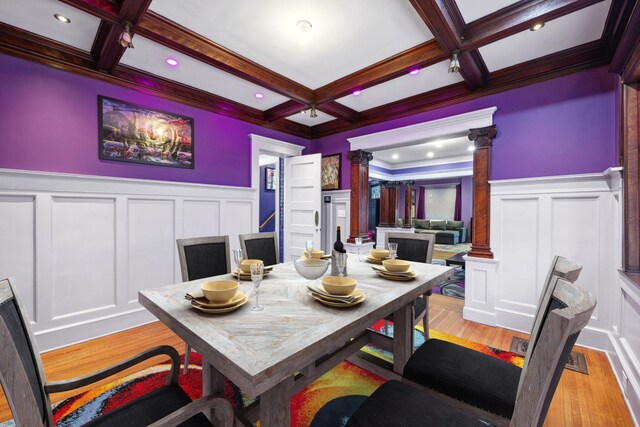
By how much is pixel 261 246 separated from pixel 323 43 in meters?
1.82

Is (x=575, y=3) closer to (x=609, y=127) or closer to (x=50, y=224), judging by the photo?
(x=609, y=127)

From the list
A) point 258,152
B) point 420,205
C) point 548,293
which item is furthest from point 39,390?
point 420,205

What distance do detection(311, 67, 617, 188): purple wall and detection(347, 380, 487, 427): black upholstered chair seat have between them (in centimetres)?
259

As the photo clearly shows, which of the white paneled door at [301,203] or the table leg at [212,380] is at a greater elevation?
the white paneled door at [301,203]

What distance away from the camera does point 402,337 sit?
5.43 feet

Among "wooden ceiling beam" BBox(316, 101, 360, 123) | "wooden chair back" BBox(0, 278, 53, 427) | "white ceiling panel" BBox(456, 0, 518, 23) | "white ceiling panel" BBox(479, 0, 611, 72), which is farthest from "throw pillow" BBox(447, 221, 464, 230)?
"wooden chair back" BBox(0, 278, 53, 427)

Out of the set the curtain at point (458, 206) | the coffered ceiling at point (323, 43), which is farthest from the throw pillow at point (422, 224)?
the coffered ceiling at point (323, 43)

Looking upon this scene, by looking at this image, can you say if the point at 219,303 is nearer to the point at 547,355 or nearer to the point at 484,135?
the point at 547,355

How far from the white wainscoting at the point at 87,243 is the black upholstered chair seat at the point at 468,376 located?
2.79 meters

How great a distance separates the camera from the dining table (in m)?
0.77

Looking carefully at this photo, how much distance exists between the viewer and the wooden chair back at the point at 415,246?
2.27m

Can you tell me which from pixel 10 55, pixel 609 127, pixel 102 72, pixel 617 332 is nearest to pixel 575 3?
pixel 609 127

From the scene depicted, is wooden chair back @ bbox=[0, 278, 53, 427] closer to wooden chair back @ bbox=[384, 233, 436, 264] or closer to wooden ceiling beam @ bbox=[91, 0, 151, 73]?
wooden ceiling beam @ bbox=[91, 0, 151, 73]

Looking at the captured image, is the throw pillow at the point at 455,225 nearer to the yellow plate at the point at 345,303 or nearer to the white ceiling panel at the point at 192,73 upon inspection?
the white ceiling panel at the point at 192,73
